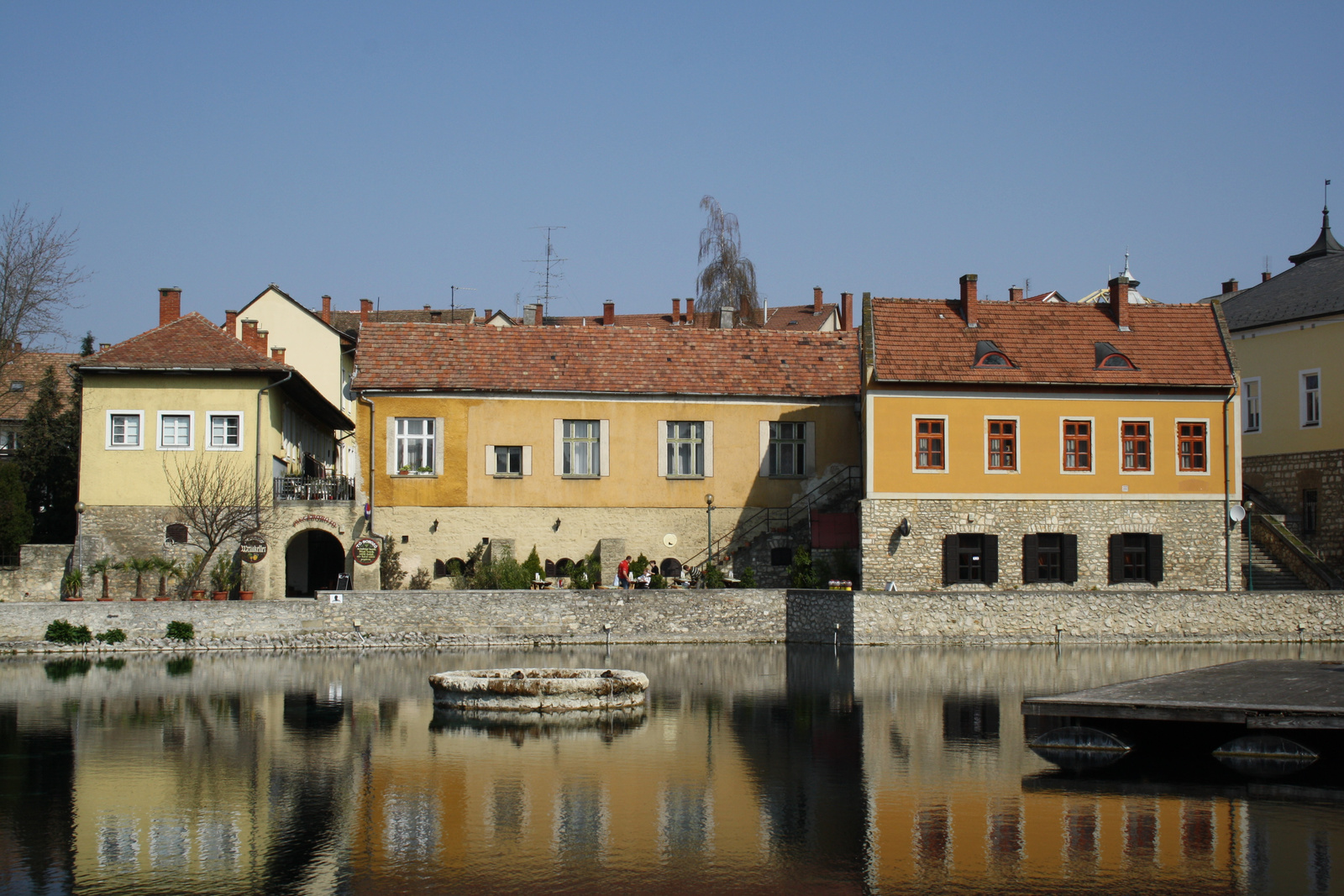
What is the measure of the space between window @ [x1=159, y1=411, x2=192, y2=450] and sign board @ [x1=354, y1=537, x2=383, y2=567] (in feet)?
17.2

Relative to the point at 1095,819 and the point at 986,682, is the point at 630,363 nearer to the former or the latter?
the point at 986,682

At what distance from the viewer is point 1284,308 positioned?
128 feet

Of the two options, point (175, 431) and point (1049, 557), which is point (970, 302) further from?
point (175, 431)

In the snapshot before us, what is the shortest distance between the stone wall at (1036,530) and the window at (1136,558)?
0.59 feet

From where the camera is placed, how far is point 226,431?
33.5m

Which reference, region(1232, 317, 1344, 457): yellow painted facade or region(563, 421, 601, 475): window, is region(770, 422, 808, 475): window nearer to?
region(563, 421, 601, 475): window

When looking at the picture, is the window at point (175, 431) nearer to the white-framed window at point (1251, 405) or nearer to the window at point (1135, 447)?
the window at point (1135, 447)

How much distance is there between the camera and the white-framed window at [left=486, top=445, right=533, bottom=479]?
117 ft

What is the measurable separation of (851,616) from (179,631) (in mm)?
15610

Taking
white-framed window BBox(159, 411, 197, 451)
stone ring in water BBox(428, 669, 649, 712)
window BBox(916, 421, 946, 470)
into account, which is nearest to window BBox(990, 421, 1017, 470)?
window BBox(916, 421, 946, 470)

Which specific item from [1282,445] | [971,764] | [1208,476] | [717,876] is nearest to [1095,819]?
[971,764]

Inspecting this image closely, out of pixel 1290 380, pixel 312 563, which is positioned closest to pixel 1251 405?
pixel 1290 380

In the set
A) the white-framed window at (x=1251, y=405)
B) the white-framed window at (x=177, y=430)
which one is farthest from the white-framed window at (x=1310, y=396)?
the white-framed window at (x=177, y=430)

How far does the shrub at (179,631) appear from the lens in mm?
29422
